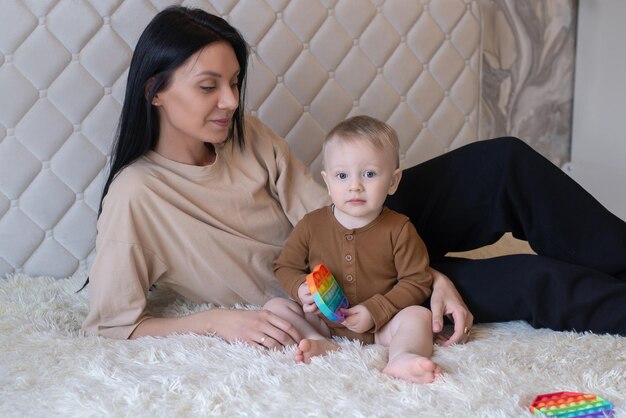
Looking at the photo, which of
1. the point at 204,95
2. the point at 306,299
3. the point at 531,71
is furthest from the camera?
the point at 531,71

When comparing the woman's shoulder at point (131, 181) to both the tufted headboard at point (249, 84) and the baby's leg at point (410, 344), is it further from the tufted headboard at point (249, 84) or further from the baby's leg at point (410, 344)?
the baby's leg at point (410, 344)

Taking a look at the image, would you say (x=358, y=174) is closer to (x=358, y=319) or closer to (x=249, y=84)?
(x=358, y=319)

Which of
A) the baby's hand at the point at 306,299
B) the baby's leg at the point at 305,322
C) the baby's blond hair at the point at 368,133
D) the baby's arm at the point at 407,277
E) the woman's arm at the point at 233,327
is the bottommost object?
the woman's arm at the point at 233,327

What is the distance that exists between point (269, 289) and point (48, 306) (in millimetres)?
419

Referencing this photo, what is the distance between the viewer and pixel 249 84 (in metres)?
1.83

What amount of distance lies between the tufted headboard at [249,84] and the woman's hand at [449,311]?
67 cm

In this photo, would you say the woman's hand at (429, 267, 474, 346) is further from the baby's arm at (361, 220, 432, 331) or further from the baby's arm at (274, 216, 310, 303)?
the baby's arm at (274, 216, 310, 303)

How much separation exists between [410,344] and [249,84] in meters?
0.88

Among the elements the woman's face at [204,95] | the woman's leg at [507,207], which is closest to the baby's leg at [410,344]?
the woman's leg at [507,207]

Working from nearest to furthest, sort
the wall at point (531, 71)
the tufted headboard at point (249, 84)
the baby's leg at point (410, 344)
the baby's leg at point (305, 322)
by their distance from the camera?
the baby's leg at point (410, 344)
the baby's leg at point (305, 322)
the tufted headboard at point (249, 84)
the wall at point (531, 71)

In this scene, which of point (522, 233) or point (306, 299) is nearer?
point (306, 299)

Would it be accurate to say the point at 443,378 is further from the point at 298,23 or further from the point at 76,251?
the point at 298,23

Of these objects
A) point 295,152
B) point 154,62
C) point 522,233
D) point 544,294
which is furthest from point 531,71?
point 154,62

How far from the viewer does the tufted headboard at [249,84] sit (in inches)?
63.6
